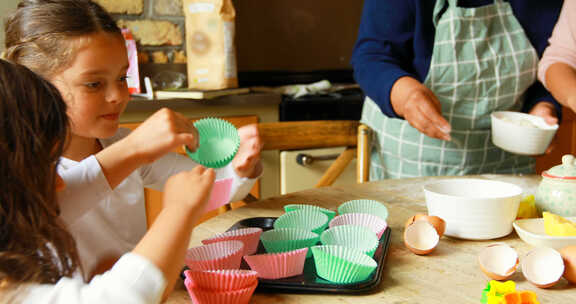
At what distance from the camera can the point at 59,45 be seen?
0.88 metres

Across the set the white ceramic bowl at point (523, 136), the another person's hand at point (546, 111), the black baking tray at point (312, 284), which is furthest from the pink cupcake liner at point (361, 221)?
the another person's hand at point (546, 111)

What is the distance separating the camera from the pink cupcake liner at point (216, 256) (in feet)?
2.12

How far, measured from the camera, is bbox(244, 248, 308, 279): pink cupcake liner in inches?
24.9

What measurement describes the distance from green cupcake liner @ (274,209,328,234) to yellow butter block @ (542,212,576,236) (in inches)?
12.9

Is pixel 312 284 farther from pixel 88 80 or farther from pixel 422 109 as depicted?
pixel 422 109

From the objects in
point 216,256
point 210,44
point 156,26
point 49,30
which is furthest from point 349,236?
point 156,26

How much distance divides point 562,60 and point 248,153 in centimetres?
82

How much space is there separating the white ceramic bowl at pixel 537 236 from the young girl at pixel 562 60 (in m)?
0.50

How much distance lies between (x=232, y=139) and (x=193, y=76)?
1139 millimetres

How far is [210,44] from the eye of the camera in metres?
1.94

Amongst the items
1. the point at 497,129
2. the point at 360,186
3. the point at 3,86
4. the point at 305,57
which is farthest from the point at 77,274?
the point at 305,57

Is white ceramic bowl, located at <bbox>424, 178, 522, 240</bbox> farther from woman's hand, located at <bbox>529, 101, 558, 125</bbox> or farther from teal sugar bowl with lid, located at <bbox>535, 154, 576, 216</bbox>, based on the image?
woman's hand, located at <bbox>529, 101, 558, 125</bbox>

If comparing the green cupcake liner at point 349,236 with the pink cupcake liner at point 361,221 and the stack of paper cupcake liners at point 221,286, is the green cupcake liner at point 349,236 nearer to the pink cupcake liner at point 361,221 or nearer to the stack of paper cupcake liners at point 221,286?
the pink cupcake liner at point 361,221

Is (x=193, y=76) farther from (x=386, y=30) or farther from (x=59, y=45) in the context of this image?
(x=59, y=45)
